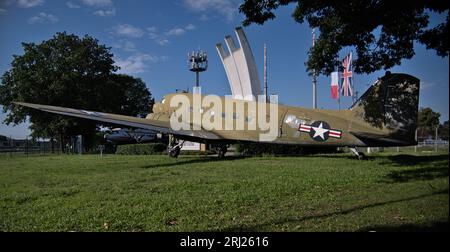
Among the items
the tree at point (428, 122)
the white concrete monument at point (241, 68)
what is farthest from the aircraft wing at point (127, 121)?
the white concrete monument at point (241, 68)

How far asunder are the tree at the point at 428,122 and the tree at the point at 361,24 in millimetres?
714

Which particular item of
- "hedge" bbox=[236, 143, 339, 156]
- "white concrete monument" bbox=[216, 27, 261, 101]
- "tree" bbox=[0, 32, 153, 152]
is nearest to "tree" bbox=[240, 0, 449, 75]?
"hedge" bbox=[236, 143, 339, 156]

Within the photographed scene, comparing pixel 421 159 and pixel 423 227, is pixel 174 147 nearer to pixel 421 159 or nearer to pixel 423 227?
pixel 421 159

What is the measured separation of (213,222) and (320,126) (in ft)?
39.1

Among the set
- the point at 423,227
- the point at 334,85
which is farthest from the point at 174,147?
the point at 423,227

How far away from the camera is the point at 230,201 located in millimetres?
6961

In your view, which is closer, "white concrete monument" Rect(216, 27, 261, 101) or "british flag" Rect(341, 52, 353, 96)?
"british flag" Rect(341, 52, 353, 96)

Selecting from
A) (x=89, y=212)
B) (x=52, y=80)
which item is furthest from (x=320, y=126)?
(x=52, y=80)

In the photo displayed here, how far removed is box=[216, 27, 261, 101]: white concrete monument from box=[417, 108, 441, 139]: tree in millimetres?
41472

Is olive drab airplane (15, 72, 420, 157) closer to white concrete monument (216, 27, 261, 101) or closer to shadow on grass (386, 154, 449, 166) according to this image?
shadow on grass (386, 154, 449, 166)

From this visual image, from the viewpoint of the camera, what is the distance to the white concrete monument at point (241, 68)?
46.6 metres

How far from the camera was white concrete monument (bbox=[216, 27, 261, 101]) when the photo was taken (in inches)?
1834

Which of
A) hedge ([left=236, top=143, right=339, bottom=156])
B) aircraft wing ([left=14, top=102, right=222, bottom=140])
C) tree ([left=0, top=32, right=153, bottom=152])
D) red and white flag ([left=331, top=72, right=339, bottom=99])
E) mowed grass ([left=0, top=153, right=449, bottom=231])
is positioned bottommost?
mowed grass ([left=0, top=153, right=449, bottom=231])
